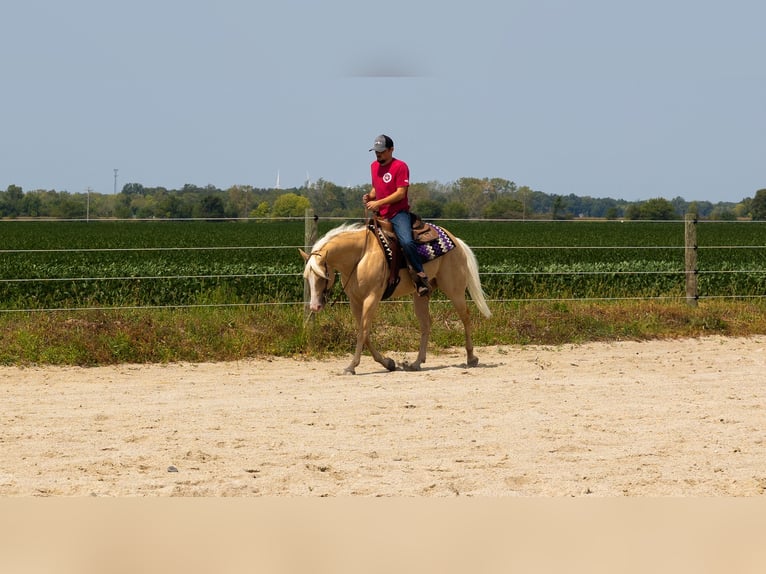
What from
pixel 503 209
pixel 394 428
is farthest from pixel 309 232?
pixel 503 209

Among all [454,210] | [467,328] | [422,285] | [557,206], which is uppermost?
[557,206]

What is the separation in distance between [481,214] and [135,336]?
62.9 meters

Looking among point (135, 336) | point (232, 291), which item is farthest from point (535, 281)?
point (135, 336)

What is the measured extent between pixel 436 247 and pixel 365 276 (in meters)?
0.88

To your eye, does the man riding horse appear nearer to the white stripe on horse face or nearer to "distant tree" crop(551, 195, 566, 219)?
the white stripe on horse face

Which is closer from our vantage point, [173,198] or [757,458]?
[757,458]

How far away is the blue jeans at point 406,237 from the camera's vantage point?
10980mm

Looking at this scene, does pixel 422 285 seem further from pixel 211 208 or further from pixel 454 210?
pixel 211 208

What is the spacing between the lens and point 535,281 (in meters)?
18.7

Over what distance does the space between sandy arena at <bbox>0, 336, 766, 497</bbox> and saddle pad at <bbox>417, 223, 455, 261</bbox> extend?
120 cm

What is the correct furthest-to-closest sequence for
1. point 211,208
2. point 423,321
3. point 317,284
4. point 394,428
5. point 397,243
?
point 211,208, point 423,321, point 397,243, point 317,284, point 394,428

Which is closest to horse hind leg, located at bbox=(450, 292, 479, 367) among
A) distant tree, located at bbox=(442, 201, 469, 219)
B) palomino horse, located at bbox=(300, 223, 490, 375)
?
palomino horse, located at bbox=(300, 223, 490, 375)

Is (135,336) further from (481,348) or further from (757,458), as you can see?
(757,458)

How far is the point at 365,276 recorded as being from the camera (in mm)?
10867
